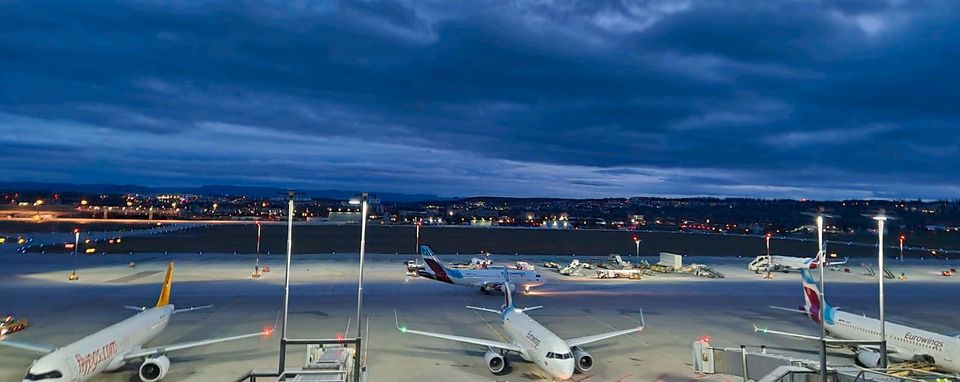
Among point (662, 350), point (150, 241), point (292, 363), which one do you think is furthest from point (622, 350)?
point (150, 241)

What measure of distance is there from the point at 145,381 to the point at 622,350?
24576 mm

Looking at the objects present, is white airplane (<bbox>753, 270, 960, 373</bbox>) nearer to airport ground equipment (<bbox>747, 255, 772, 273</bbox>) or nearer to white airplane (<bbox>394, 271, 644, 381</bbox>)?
white airplane (<bbox>394, 271, 644, 381</bbox>)

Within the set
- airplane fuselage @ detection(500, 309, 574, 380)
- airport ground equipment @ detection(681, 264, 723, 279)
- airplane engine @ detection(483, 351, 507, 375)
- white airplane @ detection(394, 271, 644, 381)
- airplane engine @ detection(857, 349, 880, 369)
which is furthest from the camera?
airport ground equipment @ detection(681, 264, 723, 279)

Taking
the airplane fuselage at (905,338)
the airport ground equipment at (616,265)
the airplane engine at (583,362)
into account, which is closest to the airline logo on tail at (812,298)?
the airplane fuselage at (905,338)

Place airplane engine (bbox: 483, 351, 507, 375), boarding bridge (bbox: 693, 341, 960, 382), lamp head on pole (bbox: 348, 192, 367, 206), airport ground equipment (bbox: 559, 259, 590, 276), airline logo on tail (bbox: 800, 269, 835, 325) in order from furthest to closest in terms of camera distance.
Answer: airport ground equipment (bbox: 559, 259, 590, 276), airline logo on tail (bbox: 800, 269, 835, 325), airplane engine (bbox: 483, 351, 507, 375), lamp head on pole (bbox: 348, 192, 367, 206), boarding bridge (bbox: 693, 341, 960, 382)

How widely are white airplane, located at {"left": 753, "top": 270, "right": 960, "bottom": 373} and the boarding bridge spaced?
5.08 m

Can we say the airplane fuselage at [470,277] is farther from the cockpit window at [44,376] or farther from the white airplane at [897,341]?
the cockpit window at [44,376]

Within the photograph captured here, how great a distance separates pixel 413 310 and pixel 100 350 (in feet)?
→ 79.2

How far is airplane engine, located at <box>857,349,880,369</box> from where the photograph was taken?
1132 inches

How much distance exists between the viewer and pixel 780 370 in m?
19.4

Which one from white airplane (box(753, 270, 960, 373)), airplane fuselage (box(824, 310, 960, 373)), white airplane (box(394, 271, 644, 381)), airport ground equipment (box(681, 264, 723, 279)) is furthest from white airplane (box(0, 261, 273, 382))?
airport ground equipment (box(681, 264, 723, 279))

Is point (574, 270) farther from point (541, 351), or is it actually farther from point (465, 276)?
point (541, 351)

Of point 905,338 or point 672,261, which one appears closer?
point 905,338

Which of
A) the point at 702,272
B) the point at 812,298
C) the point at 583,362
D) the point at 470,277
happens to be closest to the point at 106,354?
the point at 583,362
